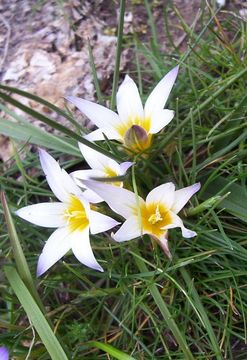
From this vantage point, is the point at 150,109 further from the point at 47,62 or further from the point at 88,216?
the point at 47,62

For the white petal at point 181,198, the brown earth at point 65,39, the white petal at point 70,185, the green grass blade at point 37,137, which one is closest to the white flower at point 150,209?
the white petal at point 181,198

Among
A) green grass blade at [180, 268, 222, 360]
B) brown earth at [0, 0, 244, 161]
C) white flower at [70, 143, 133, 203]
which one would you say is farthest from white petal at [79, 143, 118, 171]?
brown earth at [0, 0, 244, 161]

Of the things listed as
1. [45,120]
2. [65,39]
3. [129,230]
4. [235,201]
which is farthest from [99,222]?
[65,39]

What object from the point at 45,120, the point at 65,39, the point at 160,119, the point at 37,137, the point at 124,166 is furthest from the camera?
the point at 65,39

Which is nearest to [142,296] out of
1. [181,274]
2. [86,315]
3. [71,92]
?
[181,274]

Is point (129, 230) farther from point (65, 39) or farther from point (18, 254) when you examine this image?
point (65, 39)

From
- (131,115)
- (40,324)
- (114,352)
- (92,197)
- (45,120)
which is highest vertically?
(45,120)

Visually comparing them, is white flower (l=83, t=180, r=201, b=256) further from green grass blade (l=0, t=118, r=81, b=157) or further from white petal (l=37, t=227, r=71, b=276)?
green grass blade (l=0, t=118, r=81, b=157)
